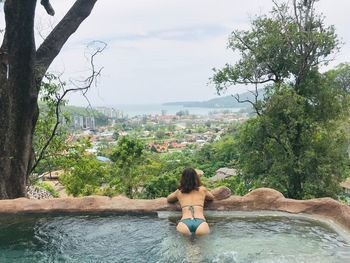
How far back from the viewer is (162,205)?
22.9 ft

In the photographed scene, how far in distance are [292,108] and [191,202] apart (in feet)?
21.2

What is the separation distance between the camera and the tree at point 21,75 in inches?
293

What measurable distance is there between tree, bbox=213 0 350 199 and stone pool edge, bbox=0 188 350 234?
5.48 meters

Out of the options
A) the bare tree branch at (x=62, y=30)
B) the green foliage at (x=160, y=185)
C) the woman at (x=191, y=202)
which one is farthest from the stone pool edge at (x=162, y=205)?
the green foliage at (x=160, y=185)

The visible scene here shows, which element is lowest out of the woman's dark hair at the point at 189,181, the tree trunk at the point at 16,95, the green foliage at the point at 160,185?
the green foliage at the point at 160,185

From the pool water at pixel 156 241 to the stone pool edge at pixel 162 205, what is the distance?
0.63 feet

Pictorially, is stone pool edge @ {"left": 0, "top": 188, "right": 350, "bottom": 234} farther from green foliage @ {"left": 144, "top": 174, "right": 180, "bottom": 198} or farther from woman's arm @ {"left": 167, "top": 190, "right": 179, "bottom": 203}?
green foliage @ {"left": 144, "top": 174, "right": 180, "bottom": 198}

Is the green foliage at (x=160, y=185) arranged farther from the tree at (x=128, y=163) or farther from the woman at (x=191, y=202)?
the woman at (x=191, y=202)

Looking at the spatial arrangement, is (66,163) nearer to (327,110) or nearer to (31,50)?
(31,50)

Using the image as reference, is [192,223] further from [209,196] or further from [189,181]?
[209,196]

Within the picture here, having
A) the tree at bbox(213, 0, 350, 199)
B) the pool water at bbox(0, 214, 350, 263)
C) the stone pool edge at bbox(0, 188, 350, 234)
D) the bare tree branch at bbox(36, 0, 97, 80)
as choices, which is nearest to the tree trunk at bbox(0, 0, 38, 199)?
the bare tree branch at bbox(36, 0, 97, 80)

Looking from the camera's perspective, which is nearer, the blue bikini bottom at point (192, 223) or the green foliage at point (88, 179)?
the blue bikini bottom at point (192, 223)

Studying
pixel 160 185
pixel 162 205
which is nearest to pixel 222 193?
pixel 162 205

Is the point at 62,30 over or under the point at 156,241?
over
